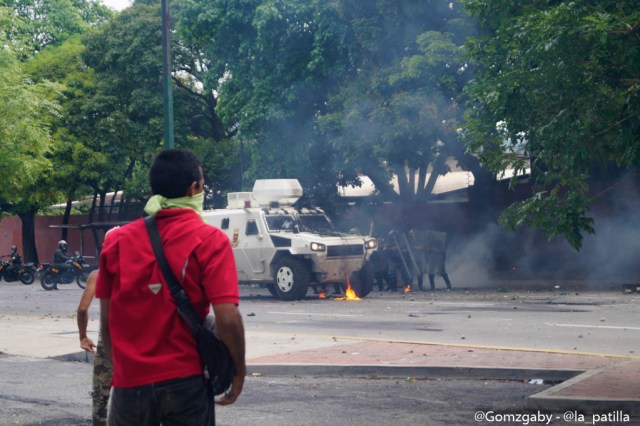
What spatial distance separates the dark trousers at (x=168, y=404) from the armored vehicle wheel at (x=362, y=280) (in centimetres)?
1840

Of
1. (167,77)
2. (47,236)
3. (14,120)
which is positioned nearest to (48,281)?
(14,120)

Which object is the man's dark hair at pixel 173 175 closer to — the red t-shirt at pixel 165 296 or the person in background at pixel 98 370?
the red t-shirt at pixel 165 296

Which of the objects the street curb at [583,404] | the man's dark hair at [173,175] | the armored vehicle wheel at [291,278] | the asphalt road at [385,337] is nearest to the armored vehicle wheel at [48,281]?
the asphalt road at [385,337]

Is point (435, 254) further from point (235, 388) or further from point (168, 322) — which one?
point (168, 322)

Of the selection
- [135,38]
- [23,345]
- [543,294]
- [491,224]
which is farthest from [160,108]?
[23,345]

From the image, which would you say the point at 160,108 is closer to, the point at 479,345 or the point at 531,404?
the point at 479,345

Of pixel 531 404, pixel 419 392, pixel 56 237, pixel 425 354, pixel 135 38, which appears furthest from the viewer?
pixel 56 237

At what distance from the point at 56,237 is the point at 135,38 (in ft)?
48.7

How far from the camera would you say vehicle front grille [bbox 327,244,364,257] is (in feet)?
69.5

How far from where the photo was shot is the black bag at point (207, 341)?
143 inches

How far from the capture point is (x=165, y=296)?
364 cm

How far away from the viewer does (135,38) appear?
36.2m

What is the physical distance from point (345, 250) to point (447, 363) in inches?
455

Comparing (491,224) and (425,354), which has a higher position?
(491,224)
